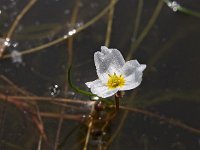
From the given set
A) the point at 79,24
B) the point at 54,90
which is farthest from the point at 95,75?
the point at 79,24

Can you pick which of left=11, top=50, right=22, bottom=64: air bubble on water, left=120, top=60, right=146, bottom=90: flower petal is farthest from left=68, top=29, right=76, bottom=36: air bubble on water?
left=120, top=60, right=146, bottom=90: flower petal

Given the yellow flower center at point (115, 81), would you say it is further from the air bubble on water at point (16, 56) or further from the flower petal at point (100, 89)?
the air bubble on water at point (16, 56)

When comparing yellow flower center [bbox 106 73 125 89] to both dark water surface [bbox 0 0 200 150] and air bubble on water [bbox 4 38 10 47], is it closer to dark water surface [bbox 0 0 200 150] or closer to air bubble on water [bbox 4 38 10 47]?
dark water surface [bbox 0 0 200 150]

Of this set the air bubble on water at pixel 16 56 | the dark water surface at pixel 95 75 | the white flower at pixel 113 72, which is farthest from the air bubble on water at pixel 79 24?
the white flower at pixel 113 72

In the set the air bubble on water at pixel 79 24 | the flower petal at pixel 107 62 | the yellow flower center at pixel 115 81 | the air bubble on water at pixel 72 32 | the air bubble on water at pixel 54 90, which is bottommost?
the yellow flower center at pixel 115 81

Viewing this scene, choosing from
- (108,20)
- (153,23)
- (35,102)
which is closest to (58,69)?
(35,102)

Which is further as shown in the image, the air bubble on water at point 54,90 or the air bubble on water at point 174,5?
the air bubble on water at point 174,5
